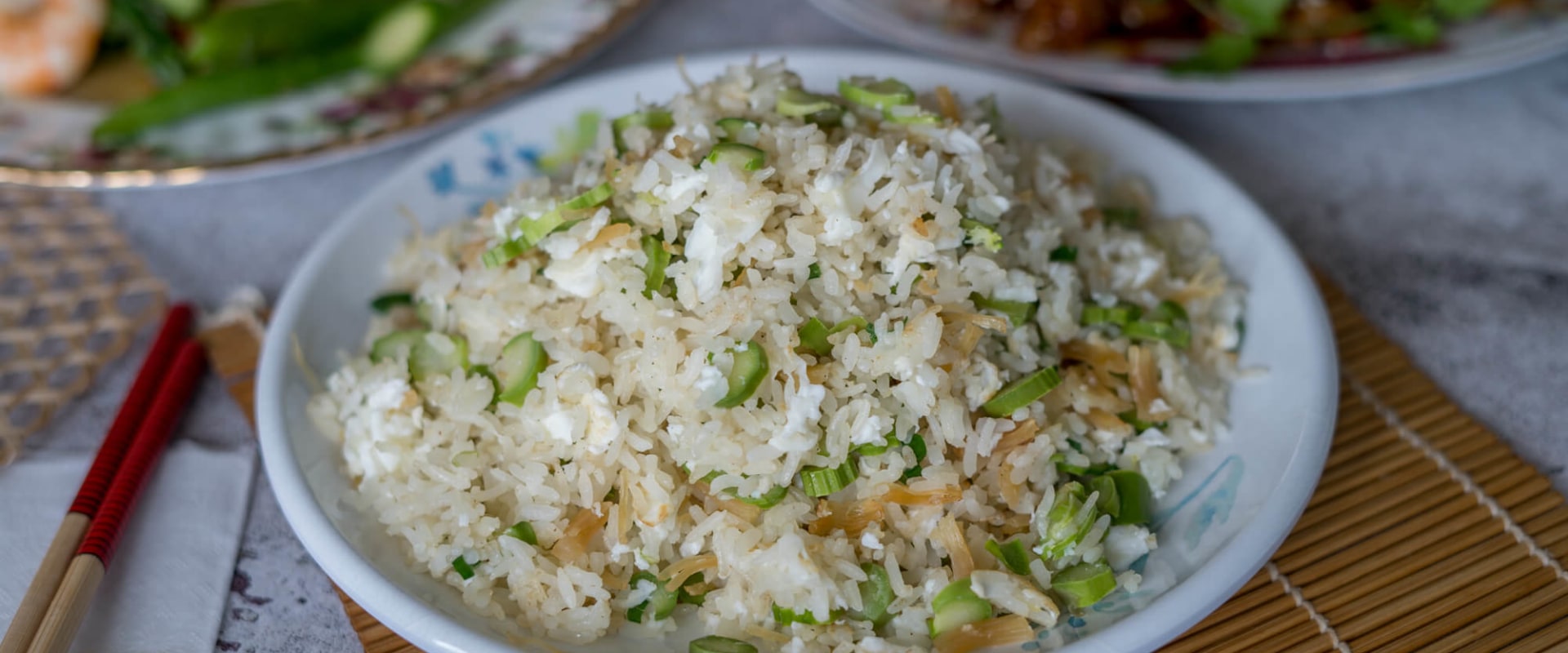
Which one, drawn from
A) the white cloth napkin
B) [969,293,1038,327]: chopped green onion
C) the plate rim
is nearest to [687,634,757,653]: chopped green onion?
[969,293,1038,327]: chopped green onion

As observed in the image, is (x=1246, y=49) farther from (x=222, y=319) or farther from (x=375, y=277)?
(x=222, y=319)

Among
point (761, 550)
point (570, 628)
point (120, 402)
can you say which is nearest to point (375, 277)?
point (120, 402)

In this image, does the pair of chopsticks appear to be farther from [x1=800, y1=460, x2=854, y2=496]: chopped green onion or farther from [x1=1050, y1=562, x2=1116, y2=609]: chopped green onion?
[x1=1050, y1=562, x2=1116, y2=609]: chopped green onion

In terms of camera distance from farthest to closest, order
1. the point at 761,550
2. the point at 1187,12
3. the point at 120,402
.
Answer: the point at 1187,12
the point at 120,402
the point at 761,550

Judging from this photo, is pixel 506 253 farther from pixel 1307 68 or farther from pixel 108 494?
pixel 1307 68

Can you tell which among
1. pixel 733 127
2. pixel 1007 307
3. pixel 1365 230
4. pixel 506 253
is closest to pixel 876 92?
pixel 733 127

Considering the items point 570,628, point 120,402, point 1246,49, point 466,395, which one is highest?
point 1246,49
